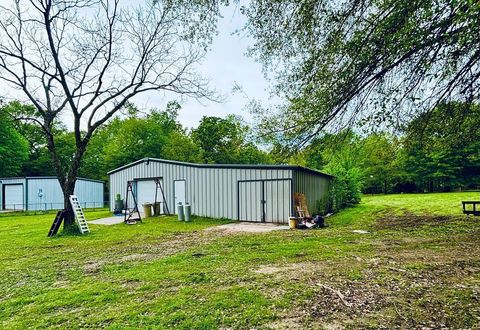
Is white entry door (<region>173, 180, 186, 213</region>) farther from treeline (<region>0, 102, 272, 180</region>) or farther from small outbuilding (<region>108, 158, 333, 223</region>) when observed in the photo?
treeline (<region>0, 102, 272, 180</region>)

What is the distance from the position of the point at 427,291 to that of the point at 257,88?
481cm

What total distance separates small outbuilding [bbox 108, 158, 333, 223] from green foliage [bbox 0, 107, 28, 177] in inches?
734

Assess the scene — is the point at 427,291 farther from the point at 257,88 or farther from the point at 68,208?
the point at 68,208

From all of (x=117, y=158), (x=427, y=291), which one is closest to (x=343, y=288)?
(x=427, y=291)

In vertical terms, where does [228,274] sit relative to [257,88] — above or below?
below

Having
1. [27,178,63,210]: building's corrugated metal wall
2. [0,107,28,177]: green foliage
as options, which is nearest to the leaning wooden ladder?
[27,178,63,210]: building's corrugated metal wall

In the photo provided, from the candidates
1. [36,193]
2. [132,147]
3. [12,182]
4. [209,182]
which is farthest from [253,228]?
[132,147]

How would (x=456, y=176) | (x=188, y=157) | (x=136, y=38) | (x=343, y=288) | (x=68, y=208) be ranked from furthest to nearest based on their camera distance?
(x=456, y=176) < (x=188, y=157) < (x=136, y=38) < (x=68, y=208) < (x=343, y=288)

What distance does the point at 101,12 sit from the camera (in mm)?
11586

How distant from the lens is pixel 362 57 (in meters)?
4.89

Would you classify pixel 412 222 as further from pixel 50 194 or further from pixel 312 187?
pixel 50 194

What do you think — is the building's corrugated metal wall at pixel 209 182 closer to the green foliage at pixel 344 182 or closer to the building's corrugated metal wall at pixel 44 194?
the green foliage at pixel 344 182

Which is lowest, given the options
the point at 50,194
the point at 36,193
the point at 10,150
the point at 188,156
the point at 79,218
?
the point at 79,218

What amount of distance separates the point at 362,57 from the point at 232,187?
387 inches
